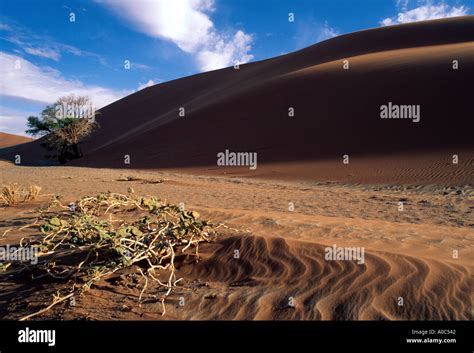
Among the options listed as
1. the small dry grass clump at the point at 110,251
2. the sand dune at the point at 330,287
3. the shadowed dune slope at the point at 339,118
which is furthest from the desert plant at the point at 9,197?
the shadowed dune slope at the point at 339,118

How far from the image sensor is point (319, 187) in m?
12.3

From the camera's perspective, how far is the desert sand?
2.79 meters

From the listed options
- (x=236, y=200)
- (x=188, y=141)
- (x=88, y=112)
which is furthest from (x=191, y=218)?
(x=88, y=112)

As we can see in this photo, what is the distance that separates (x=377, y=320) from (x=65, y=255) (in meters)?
3.38

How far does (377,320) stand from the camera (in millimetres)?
2455

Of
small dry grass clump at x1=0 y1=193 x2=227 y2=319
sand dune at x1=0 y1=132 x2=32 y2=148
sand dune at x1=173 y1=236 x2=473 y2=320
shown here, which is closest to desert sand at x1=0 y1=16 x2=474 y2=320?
sand dune at x1=173 y1=236 x2=473 y2=320

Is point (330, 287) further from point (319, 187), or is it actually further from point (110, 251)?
point (319, 187)

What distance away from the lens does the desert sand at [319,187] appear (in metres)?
2.79
